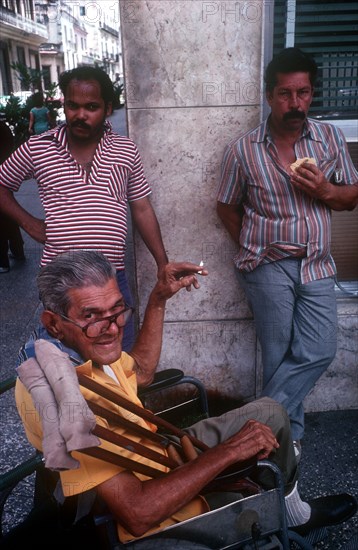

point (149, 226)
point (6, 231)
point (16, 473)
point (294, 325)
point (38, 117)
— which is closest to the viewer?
point (16, 473)

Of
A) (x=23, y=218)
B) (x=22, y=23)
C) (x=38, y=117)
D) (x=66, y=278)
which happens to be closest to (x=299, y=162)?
(x=66, y=278)

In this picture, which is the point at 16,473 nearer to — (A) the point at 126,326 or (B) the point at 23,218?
(A) the point at 126,326

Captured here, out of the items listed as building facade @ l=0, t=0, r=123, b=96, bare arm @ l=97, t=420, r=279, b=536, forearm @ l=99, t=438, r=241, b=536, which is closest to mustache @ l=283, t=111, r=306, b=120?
bare arm @ l=97, t=420, r=279, b=536

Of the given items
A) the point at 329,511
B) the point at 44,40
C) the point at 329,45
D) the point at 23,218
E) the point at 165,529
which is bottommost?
the point at 329,511

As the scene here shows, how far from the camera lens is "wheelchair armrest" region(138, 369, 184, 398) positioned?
222 cm

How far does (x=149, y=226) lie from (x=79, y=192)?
0.50m

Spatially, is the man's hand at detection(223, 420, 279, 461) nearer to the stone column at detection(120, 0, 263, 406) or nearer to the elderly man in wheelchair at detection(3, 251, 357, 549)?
the elderly man in wheelchair at detection(3, 251, 357, 549)

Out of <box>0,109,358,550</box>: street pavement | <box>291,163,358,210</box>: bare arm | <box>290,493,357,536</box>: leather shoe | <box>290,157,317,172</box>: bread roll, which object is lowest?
<box>0,109,358,550</box>: street pavement

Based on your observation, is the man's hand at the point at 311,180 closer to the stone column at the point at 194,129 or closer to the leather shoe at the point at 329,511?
the stone column at the point at 194,129

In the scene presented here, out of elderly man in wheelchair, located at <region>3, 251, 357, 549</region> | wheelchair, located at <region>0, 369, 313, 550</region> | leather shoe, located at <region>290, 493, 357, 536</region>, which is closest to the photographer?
elderly man in wheelchair, located at <region>3, 251, 357, 549</region>

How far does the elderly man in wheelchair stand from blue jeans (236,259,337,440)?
676 millimetres

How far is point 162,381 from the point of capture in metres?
2.23

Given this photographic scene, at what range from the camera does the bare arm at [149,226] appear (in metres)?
2.97

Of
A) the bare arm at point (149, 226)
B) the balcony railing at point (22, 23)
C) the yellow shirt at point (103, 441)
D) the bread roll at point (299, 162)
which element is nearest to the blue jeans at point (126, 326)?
the bare arm at point (149, 226)
